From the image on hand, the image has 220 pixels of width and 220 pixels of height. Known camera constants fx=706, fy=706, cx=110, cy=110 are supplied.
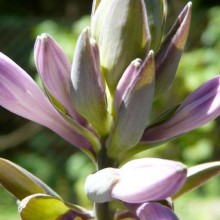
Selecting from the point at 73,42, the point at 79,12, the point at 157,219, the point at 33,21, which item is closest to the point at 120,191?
the point at 157,219

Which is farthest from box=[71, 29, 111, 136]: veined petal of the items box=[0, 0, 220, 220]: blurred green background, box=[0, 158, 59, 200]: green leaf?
box=[0, 0, 220, 220]: blurred green background

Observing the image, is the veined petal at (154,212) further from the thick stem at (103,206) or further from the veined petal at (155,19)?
the veined petal at (155,19)

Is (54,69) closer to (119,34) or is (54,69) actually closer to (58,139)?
(119,34)

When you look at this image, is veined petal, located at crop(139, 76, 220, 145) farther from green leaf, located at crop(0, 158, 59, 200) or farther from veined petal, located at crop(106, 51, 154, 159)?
green leaf, located at crop(0, 158, 59, 200)

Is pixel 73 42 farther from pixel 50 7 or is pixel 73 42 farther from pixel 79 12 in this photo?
pixel 50 7

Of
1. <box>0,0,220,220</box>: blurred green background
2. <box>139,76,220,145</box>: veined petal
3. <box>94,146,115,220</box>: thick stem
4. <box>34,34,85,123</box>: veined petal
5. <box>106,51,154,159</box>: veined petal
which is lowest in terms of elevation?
<box>0,0,220,220</box>: blurred green background

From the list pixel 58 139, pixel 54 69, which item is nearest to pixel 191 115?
pixel 54 69
